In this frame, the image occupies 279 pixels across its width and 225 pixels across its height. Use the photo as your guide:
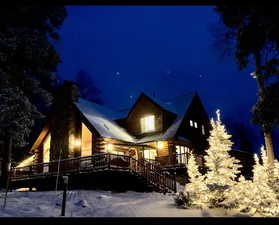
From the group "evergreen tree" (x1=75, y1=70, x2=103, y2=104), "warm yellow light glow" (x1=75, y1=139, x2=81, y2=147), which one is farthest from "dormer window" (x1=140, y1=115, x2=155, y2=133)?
"evergreen tree" (x1=75, y1=70, x2=103, y2=104)

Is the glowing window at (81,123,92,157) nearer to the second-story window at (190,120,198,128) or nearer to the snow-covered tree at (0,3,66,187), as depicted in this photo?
the snow-covered tree at (0,3,66,187)

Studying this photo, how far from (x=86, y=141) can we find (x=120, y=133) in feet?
10.8

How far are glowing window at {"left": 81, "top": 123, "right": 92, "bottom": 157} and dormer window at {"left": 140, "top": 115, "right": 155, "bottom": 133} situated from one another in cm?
566

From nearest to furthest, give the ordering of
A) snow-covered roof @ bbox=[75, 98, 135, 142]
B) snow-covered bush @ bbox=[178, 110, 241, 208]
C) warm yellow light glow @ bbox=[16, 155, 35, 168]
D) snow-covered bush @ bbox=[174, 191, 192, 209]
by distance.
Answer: snow-covered bush @ bbox=[178, 110, 241, 208] < snow-covered bush @ bbox=[174, 191, 192, 209] < snow-covered roof @ bbox=[75, 98, 135, 142] < warm yellow light glow @ bbox=[16, 155, 35, 168]

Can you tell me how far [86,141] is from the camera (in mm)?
25625

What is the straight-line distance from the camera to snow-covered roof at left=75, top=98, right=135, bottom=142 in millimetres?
24805

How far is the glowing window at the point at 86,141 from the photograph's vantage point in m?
25.3

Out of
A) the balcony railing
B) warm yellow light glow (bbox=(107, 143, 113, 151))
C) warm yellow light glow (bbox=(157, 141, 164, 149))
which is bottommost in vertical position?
the balcony railing

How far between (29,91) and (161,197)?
938cm

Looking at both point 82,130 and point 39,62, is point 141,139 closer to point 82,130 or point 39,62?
point 82,130

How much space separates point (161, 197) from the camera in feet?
51.3

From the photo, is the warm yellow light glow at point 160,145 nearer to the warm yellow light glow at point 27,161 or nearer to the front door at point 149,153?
the front door at point 149,153

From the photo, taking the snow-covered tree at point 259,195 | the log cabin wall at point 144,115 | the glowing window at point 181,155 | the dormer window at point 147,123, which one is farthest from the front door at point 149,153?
the snow-covered tree at point 259,195
